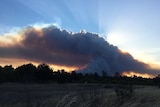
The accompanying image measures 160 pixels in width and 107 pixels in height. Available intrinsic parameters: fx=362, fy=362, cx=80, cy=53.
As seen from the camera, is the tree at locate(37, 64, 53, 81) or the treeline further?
the tree at locate(37, 64, 53, 81)

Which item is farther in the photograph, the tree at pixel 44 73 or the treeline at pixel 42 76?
the tree at pixel 44 73

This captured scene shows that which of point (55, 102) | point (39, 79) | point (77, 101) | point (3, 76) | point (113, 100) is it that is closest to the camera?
point (113, 100)

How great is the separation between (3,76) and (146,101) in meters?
80.7

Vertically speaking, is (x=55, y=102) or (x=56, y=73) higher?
(x=56, y=73)

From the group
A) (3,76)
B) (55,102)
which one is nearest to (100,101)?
(55,102)

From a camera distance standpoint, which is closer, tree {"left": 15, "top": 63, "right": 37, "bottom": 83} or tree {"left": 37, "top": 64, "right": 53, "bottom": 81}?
tree {"left": 15, "top": 63, "right": 37, "bottom": 83}

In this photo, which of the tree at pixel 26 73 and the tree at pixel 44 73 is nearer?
the tree at pixel 26 73

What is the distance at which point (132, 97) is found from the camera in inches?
700

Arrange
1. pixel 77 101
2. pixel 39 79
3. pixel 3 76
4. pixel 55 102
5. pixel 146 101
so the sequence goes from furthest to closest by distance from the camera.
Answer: pixel 39 79, pixel 3 76, pixel 55 102, pixel 77 101, pixel 146 101

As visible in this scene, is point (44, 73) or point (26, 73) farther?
point (44, 73)

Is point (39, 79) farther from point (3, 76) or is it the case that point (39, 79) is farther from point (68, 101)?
point (68, 101)

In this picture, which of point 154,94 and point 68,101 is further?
point 68,101

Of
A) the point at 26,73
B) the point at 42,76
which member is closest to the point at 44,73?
the point at 42,76

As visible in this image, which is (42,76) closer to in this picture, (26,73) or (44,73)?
(44,73)
